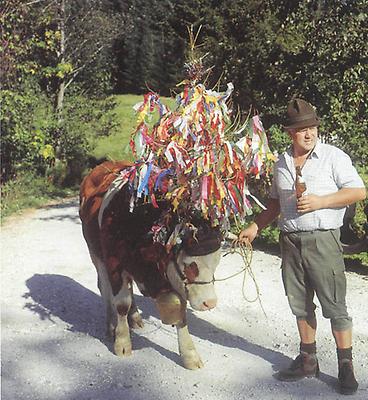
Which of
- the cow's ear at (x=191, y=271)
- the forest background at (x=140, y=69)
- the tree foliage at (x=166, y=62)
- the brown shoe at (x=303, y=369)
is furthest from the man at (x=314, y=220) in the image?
the tree foliage at (x=166, y=62)

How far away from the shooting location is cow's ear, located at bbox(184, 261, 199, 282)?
388cm

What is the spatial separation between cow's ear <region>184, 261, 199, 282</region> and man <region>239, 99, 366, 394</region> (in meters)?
0.40

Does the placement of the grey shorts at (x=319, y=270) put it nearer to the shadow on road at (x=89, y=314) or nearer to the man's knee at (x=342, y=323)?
the man's knee at (x=342, y=323)

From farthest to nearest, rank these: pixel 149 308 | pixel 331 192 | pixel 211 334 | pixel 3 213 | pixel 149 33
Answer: pixel 149 33
pixel 3 213
pixel 149 308
pixel 211 334
pixel 331 192

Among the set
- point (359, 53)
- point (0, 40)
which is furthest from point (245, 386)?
point (0, 40)

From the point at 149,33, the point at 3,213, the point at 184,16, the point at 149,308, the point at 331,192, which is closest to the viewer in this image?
the point at 331,192

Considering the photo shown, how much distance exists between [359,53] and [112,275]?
185 inches

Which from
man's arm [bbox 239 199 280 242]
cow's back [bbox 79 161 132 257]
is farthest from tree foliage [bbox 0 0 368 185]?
man's arm [bbox 239 199 280 242]

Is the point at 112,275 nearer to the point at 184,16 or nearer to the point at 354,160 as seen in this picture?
the point at 354,160

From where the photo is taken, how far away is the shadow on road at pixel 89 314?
4.83 m

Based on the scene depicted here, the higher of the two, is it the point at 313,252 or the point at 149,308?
the point at 313,252

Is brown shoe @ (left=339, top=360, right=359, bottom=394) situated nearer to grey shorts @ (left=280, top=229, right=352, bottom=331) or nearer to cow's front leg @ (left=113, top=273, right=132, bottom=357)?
grey shorts @ (left=280, top=229, right=352, bottom=331)

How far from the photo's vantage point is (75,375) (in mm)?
4492

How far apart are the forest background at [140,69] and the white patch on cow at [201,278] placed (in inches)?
44.0
